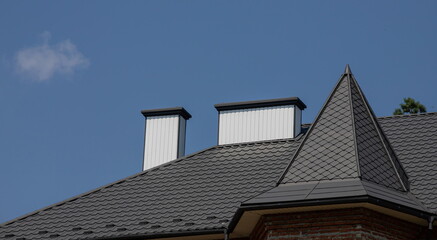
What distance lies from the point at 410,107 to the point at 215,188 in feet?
49.0

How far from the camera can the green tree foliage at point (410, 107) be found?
30547 mm

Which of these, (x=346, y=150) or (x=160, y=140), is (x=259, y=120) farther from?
(x=346, y=150)

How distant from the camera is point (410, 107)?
30.8 meters

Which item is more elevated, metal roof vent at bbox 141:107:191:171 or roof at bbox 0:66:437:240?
metal roof vent at bbox 141:107:191:171

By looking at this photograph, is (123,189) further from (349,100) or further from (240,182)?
(349,100)

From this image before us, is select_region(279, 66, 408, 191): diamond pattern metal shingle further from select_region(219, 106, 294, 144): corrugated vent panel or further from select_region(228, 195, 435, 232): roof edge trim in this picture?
select_region(219, 106, 294, 144): corrugated vent panel

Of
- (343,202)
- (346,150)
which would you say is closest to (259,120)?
(346,150)

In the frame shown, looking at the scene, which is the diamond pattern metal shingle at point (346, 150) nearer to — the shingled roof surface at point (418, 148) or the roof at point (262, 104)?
the shingled roof surface at point (418, 148)

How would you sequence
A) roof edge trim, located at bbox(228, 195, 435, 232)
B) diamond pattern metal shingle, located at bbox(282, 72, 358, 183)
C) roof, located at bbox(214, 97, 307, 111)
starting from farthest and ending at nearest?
roof, located at bbox(214, 97, 307, 111) → diamond pattern metal shingle, located at bbox(282, 72, 358, 183) → roof edge trim, located at bbox(228, 195, 435, 232)

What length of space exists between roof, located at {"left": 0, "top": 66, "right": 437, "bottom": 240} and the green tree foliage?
453 inches

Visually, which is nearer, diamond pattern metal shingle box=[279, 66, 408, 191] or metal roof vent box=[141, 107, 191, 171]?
diamond pattern metal shingle box=[279, 66, 408, 191]

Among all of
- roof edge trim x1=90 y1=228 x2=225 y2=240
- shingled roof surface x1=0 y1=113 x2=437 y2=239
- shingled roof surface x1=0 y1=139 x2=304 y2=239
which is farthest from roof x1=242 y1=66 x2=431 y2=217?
shingled roof surface x1=0 y1=139 x2=304 y2=239

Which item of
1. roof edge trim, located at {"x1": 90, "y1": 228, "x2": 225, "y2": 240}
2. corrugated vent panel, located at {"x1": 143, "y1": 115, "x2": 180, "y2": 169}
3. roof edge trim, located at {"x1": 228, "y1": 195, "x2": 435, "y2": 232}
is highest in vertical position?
corrugated vent panel, located at {"x1": 143, "y1": 115, "x2": 180, "y2": 169}

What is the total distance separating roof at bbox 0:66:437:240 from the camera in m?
15.3
